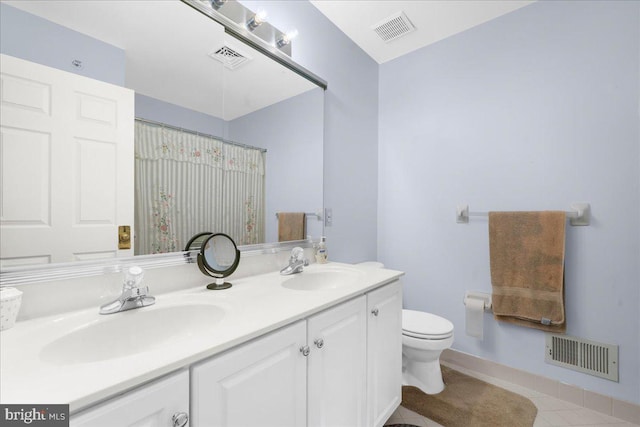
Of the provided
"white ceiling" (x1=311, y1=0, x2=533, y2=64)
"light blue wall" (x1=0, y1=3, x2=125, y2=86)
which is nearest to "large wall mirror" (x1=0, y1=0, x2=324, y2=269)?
"light blue wall" (x1=0, y1=3, x2=125, y2=86)

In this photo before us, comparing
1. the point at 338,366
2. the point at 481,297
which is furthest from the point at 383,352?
the point at 481,297

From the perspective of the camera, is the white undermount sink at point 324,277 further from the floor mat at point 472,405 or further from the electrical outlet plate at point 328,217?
the floor mat at point 472,405

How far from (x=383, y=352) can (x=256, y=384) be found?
78 centimetres

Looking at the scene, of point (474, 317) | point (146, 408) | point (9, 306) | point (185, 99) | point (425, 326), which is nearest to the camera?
point (146, 408)

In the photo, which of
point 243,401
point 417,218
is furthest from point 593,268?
point 243,401

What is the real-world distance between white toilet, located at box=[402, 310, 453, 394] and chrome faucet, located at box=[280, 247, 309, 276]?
2.58ft

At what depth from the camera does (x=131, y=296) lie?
2.98 feet

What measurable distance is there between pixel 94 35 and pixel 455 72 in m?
2.18

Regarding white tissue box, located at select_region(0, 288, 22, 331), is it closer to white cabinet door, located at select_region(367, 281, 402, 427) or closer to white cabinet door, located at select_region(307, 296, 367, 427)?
white cabinet door, located at select_region(307, 296, 367, 427)

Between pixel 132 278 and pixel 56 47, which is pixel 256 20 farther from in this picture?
pixel 132 278

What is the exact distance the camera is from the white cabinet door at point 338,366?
38.8 inches

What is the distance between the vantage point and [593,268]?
5.38ft

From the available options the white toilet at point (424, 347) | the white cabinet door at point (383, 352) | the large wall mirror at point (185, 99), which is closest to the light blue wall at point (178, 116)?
the large wall mirror at point (185, 99)

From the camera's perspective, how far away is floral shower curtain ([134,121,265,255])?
3.54ft
